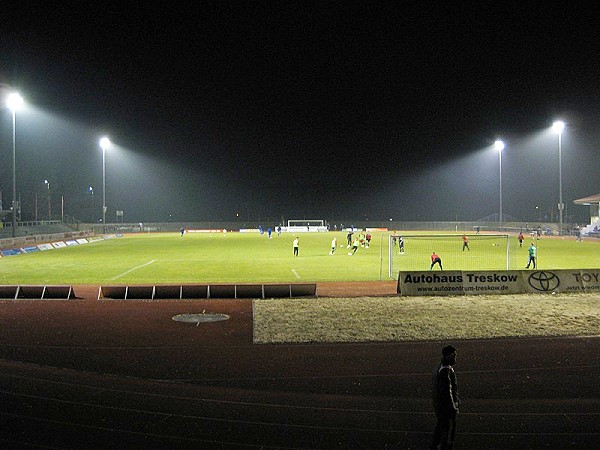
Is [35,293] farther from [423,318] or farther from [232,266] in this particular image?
[423,318]

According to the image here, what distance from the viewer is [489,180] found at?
128 meters

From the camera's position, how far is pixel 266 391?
10.3 m

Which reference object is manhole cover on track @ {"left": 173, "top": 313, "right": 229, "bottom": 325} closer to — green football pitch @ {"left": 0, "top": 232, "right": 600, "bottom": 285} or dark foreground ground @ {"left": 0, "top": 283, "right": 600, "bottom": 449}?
dark foreground ground @ {"left": 0, "top": 283, "right": 600, "bottom": 449}

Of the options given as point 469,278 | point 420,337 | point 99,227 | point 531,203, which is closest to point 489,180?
point 531,203

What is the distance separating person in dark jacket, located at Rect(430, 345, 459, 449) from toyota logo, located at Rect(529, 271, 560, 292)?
56.5 feet

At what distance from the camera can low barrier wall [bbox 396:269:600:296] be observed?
22172 millimetres

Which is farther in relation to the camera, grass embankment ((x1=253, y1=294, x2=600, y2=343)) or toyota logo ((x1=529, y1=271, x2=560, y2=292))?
toyota logo ((x1=529, y1=271, x2=560, y2=292))

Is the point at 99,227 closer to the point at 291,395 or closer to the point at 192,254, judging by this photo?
the point at 192,254

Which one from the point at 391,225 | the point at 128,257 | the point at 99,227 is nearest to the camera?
the point at 128,257

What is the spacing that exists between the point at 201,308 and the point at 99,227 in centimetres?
7270

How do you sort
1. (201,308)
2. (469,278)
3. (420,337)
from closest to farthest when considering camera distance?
(420,337) < (201,308) < (469,278)

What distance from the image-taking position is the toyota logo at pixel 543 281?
22.8 meters

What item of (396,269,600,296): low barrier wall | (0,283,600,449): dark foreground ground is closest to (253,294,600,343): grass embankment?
(396,269,600,296): low barrier wall

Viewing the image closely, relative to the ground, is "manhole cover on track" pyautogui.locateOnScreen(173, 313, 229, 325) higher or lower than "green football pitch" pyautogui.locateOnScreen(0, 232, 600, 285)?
lower
